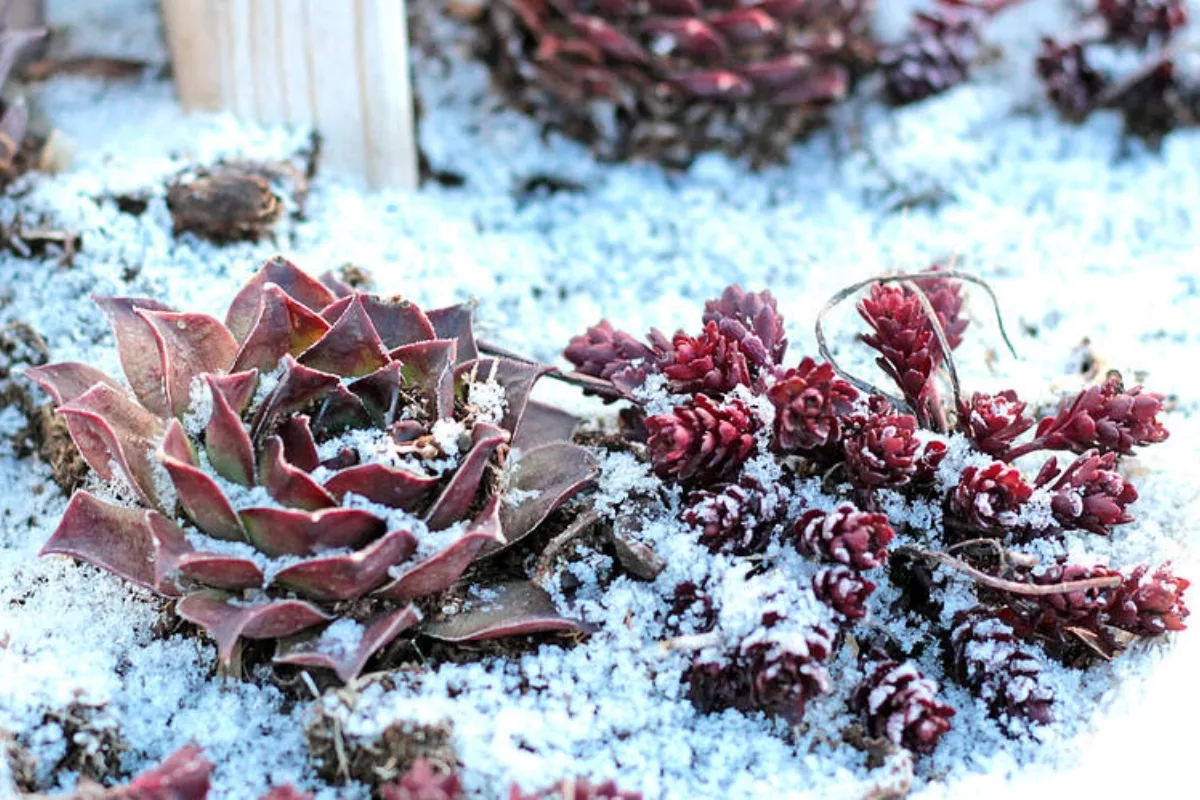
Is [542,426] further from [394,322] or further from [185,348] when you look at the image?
[185,348]

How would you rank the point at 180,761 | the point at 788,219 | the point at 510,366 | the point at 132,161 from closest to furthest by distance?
the point at 180,761 < the point at 510,366 < the point at 132,161 < the point at 788,219

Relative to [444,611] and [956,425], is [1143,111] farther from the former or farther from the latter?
[444,611]

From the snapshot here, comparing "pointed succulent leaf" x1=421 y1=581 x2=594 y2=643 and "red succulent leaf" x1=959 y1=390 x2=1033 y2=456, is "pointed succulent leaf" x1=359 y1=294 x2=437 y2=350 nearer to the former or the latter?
"pointed succulent leaf" x1=421 y1=581 x2=594 y2=643

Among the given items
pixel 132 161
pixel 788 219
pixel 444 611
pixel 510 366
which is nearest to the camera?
pixel 444 611

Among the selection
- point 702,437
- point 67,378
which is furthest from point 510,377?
point 67,378

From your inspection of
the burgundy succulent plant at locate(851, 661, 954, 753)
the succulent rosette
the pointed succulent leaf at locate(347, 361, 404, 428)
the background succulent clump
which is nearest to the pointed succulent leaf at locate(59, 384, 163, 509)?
the succulent rosette

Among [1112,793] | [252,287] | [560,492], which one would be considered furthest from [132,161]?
[1112,793]

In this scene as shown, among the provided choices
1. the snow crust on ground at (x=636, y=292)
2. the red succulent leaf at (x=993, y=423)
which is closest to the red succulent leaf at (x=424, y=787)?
the snow crust on ground at (x=636, y=292)
